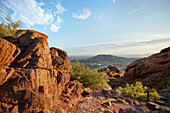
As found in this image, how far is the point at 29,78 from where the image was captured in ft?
13.4

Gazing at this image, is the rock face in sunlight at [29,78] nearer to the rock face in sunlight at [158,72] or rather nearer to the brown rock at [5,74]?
the brown rock at [5,74]

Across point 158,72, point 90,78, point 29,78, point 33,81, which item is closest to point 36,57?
point 29,78

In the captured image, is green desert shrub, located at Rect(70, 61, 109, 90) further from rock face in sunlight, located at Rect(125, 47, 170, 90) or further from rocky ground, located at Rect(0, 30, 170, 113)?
rock face in sunlight, located at Rect(125, 47, 170, 90)

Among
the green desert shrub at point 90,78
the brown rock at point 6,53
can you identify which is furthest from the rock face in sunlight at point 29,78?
the green desert shrub at point 90,78

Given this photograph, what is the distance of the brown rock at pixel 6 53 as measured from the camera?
3.80m

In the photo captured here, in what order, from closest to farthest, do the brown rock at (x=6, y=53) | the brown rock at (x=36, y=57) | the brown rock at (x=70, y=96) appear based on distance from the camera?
1. the brown rock at (x=6, y=53)
2. the brown rock at (x=36, y=57)
3. the brown rock at (x=70, y=96)

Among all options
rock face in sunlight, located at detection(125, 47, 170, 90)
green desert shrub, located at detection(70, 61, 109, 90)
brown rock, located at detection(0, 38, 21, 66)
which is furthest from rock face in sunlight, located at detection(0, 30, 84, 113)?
rock face in sunlight, located at detection(125, 47, 170, 90)

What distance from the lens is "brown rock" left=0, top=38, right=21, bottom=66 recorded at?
3.80 metres

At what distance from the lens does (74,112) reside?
4.96 meters

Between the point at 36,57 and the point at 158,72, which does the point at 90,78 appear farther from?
the point at 158,72

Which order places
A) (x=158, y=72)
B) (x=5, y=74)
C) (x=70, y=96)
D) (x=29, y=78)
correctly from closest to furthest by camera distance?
1. (x=5, y=74)
2. (x=29, y=78)
3. (x=70, y=96)
4. (x=158, y=72)

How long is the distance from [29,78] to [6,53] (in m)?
1.67

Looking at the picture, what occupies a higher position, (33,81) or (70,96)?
(33,81)

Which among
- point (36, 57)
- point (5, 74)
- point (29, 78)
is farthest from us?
point (36, 57)
